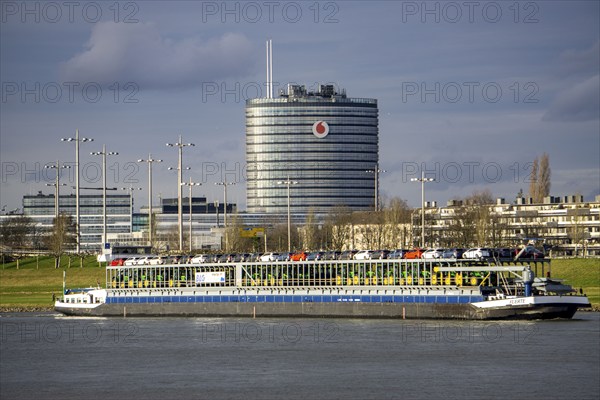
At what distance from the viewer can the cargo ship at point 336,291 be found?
114 m

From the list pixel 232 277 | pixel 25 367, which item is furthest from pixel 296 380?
pixel 232 277

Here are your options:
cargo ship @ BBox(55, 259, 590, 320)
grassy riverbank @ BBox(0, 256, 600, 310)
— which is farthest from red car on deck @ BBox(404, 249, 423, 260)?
grassy riverbank @ BBox(0, 256, 600, 310)

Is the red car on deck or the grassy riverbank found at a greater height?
the red car on deck

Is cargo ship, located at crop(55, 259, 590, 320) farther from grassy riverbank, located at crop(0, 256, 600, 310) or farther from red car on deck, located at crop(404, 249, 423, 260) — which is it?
grassy riverbank, located at crop(0, 256, 600, 310)

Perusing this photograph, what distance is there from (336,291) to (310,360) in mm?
40791

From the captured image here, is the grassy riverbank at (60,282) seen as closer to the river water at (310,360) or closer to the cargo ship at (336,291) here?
the cargo ship at (336,291)

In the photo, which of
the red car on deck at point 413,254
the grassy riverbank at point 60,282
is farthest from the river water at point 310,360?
the grassy riverbank at point 60,282

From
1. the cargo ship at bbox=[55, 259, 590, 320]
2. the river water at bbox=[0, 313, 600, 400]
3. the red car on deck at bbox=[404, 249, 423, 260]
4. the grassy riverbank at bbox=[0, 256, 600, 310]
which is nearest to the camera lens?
the river water at bbox=[0, 313, 600, 400]

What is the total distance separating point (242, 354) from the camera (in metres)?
92.8

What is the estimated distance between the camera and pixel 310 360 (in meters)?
88.1

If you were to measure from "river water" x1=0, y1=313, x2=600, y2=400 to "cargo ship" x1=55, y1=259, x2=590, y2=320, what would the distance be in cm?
282

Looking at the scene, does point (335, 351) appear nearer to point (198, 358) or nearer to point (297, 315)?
point (198, 358)

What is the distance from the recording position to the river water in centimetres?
7400

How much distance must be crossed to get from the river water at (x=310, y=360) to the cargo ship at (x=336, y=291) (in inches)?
111
